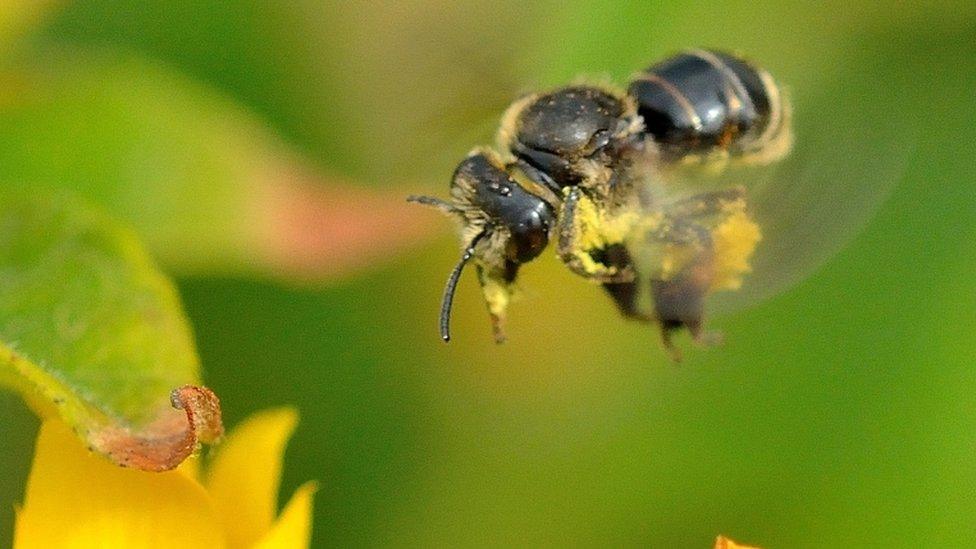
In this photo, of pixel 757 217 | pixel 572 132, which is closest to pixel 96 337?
pixel 572 132

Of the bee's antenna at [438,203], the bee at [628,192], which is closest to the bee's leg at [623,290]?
the bee at [628,192]

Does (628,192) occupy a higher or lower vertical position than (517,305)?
lower

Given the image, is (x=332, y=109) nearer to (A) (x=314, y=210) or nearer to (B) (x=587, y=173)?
(A) (x=314, y=210)

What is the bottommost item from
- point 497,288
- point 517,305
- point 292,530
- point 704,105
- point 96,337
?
point 292,530

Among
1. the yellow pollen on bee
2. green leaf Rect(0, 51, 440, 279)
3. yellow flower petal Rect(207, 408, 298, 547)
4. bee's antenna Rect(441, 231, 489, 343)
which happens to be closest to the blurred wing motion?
the yellow pollen on bee

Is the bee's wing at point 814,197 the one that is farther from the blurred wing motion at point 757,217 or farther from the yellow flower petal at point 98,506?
the yellow flower petal at point 98,506

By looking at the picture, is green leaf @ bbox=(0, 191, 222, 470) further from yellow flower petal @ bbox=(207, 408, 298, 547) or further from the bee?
the bee

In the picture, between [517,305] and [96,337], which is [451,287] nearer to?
[96,337]
